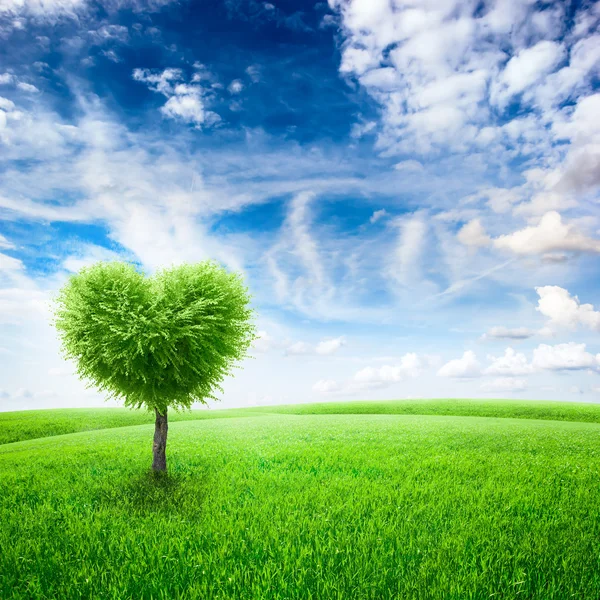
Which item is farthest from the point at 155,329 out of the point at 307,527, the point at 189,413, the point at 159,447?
the point at 189,413

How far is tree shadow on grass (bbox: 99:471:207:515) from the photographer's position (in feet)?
31.4

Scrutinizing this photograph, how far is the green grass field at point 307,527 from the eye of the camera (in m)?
6.04

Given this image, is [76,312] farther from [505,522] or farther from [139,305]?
[505,522]

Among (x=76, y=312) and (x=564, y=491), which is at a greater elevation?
(x=76, y=312)

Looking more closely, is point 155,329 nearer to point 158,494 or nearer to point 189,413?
point 158,494

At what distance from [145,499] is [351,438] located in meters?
12.1

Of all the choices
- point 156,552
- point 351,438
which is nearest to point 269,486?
point 156,552

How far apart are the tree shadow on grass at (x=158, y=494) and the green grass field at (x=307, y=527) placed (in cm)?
6

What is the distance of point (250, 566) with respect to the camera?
6418 mm

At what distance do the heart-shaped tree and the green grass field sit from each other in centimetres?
279

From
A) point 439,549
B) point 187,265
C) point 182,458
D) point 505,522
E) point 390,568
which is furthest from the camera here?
point 182,458

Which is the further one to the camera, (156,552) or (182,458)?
(182,458)

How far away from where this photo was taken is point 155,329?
10969 millimetres

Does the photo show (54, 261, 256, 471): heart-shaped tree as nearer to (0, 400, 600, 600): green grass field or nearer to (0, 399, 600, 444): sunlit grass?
(0, 400, 600, 600): green grass field
